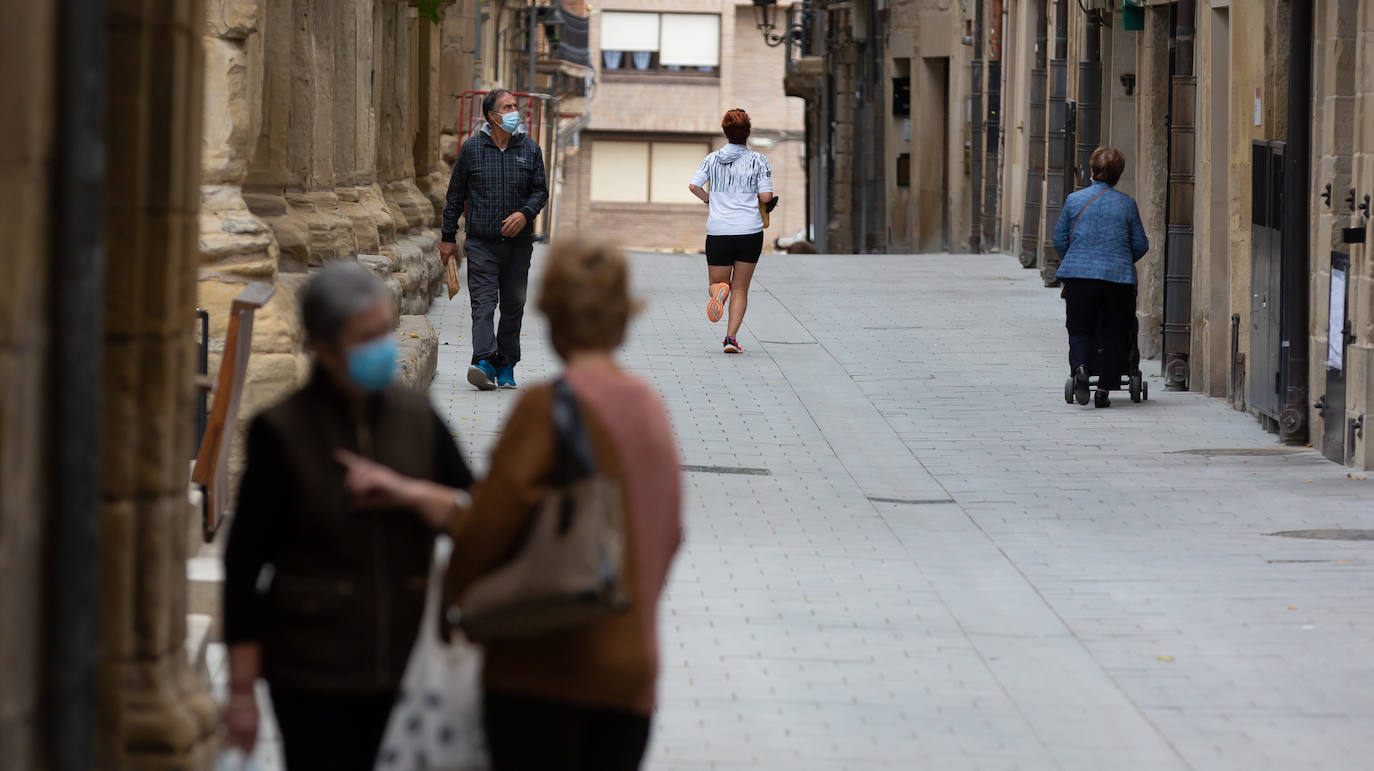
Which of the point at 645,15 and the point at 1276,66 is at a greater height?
the point at 645,15

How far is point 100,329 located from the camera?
4000mm

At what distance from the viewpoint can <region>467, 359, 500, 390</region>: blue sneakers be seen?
12539mm

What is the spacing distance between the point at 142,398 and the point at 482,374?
818 cm

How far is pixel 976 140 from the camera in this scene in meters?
27.6

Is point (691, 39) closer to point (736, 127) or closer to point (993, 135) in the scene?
point (993, 135)

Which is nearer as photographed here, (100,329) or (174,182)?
(100,329)

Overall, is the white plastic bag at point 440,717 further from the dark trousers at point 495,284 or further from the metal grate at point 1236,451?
the dark trousers at point 495,284

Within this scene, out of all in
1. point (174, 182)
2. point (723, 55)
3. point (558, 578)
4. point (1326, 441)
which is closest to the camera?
point (558, 578)

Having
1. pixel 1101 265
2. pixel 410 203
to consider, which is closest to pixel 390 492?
pixel 1101 265

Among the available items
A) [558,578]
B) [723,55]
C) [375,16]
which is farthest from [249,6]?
[723,55]

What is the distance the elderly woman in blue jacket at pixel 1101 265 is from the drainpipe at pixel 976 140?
1426cm

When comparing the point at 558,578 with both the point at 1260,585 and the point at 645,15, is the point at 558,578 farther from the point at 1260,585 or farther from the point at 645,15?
the point at 645,15

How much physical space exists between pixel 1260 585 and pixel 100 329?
5296 millimetres

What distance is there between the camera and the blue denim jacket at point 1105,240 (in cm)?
1288
